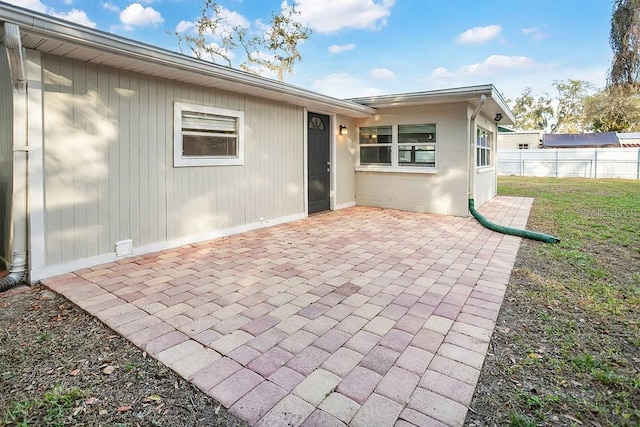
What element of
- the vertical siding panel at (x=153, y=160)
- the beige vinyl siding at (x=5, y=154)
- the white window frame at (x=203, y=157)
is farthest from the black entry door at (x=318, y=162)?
the beige vinyl siding at (x=5, y=154)

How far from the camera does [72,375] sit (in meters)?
2.05

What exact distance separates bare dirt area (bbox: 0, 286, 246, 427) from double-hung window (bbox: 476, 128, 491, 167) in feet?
25.4

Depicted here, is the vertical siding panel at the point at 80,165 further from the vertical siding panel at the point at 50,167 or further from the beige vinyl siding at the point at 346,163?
the beige vinyl siding at the point at 346,163

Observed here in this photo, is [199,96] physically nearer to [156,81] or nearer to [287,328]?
[156,81]

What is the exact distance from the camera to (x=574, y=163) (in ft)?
60.6

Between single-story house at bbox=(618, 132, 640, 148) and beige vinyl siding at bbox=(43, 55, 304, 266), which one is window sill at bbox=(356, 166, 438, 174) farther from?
single-story house at bbox=(618, 132, 640, 148)

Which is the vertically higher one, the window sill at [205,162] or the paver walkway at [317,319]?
the window sill at [205,162]

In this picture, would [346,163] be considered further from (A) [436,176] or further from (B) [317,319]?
(B) [317,319]

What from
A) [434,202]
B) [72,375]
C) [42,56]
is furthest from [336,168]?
[72,375]

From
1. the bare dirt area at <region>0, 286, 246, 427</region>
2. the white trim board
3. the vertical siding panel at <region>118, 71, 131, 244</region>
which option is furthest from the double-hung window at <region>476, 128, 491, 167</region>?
the bare dirt area at <region>0, 286, 246, 427</region>

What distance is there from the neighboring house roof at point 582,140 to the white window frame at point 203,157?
26.3 m

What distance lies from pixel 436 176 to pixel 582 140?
2376cm

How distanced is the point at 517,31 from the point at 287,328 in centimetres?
1512

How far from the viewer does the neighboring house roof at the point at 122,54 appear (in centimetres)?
297
